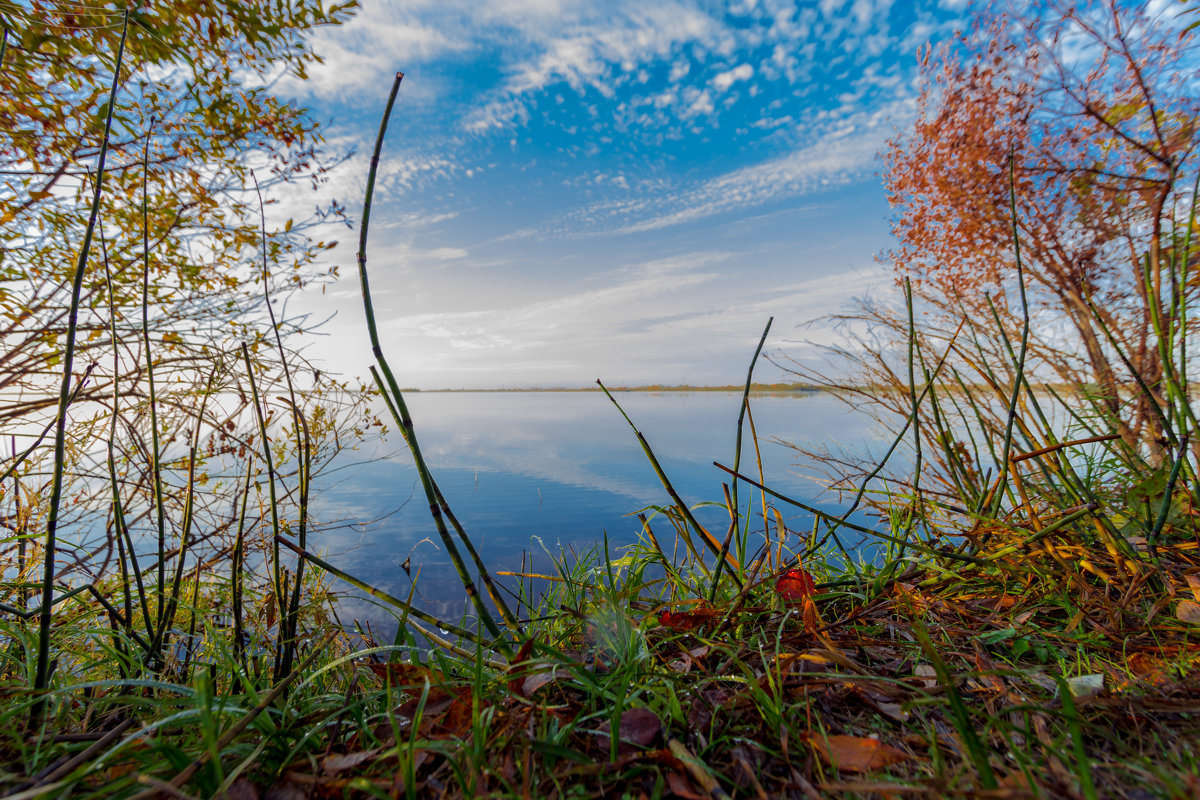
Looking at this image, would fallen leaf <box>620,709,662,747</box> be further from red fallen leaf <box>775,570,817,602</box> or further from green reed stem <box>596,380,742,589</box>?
red fallen leaf <box>775,570,817,602</box>

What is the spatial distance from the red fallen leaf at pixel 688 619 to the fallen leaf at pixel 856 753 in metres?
0.39

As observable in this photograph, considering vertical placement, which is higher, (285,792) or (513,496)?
(285,792)

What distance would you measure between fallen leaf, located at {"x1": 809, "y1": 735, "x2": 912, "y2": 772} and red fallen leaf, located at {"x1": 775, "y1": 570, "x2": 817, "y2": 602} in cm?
48

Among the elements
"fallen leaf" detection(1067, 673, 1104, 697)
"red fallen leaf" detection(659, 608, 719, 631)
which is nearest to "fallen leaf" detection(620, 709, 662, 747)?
"red fallen leaf" detection(659, 608, 719, 631)

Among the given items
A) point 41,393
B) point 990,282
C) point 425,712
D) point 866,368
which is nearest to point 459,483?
point 41,393

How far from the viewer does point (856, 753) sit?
598 millimetres

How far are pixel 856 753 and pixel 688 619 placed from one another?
44 centimetres

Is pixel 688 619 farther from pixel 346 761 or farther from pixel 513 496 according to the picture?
pixel 513 496

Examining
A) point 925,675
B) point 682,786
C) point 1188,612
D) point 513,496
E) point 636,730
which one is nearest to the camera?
point 682,786

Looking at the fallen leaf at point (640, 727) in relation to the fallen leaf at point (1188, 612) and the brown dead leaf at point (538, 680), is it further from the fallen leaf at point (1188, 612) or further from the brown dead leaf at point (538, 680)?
the fallen leaf at point (1188, 612)

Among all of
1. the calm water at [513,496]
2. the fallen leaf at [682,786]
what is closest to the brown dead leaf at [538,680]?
the fallen leaf at [682,786]

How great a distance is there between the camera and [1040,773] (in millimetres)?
535

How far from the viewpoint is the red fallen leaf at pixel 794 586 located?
1.10m

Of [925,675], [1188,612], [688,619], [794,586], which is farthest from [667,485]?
[1188,612]
